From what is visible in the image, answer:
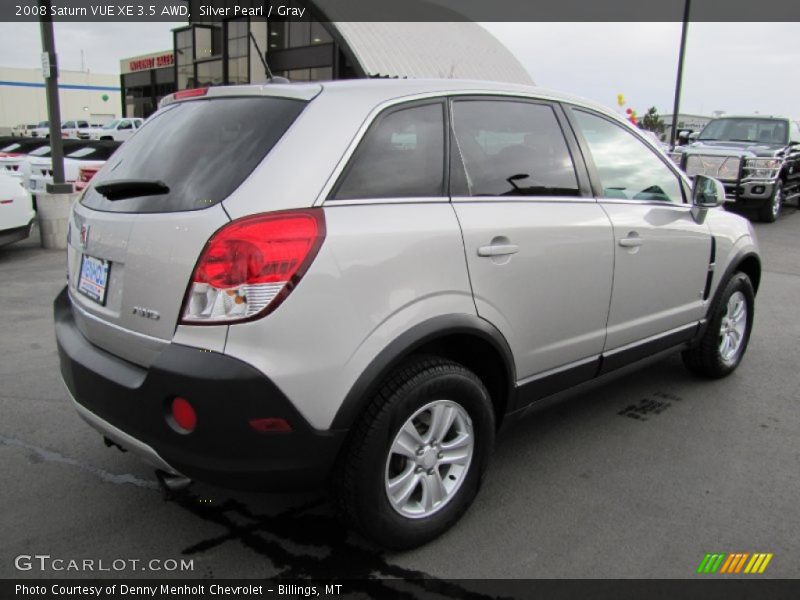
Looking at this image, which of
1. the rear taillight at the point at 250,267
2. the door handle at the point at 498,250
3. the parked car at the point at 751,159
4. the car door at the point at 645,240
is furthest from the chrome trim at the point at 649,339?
the parked car at the point at 751,159

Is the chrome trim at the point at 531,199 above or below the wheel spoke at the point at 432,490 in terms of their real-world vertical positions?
above

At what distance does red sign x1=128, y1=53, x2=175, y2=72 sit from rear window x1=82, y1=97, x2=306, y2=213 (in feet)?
191

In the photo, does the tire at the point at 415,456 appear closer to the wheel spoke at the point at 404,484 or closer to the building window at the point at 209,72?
the wheel spoke at the point at 404,484

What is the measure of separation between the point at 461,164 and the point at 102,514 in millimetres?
2114

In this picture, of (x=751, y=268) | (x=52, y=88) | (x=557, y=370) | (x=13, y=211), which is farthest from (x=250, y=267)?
(x=52, y=88)

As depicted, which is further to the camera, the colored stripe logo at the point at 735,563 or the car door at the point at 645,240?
the car door at the point at 645,240

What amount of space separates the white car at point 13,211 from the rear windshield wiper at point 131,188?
21.2ft

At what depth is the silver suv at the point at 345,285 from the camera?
7.09 feet

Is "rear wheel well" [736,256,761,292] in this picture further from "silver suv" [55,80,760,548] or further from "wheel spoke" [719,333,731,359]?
"silver suv" [55,80,760,548]

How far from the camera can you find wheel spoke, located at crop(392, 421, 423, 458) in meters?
2.48

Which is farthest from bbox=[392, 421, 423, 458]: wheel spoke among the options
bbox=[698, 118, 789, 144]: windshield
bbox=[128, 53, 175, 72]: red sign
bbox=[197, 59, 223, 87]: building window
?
bbox=[128, 53, 175, 72]: red sign

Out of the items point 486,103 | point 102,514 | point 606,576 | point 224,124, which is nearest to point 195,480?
point 102,514

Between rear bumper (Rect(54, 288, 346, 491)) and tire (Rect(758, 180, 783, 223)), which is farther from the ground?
rear bumper (Rect(54, 288, 346, 491))

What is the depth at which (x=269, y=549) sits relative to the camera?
2637 mm
